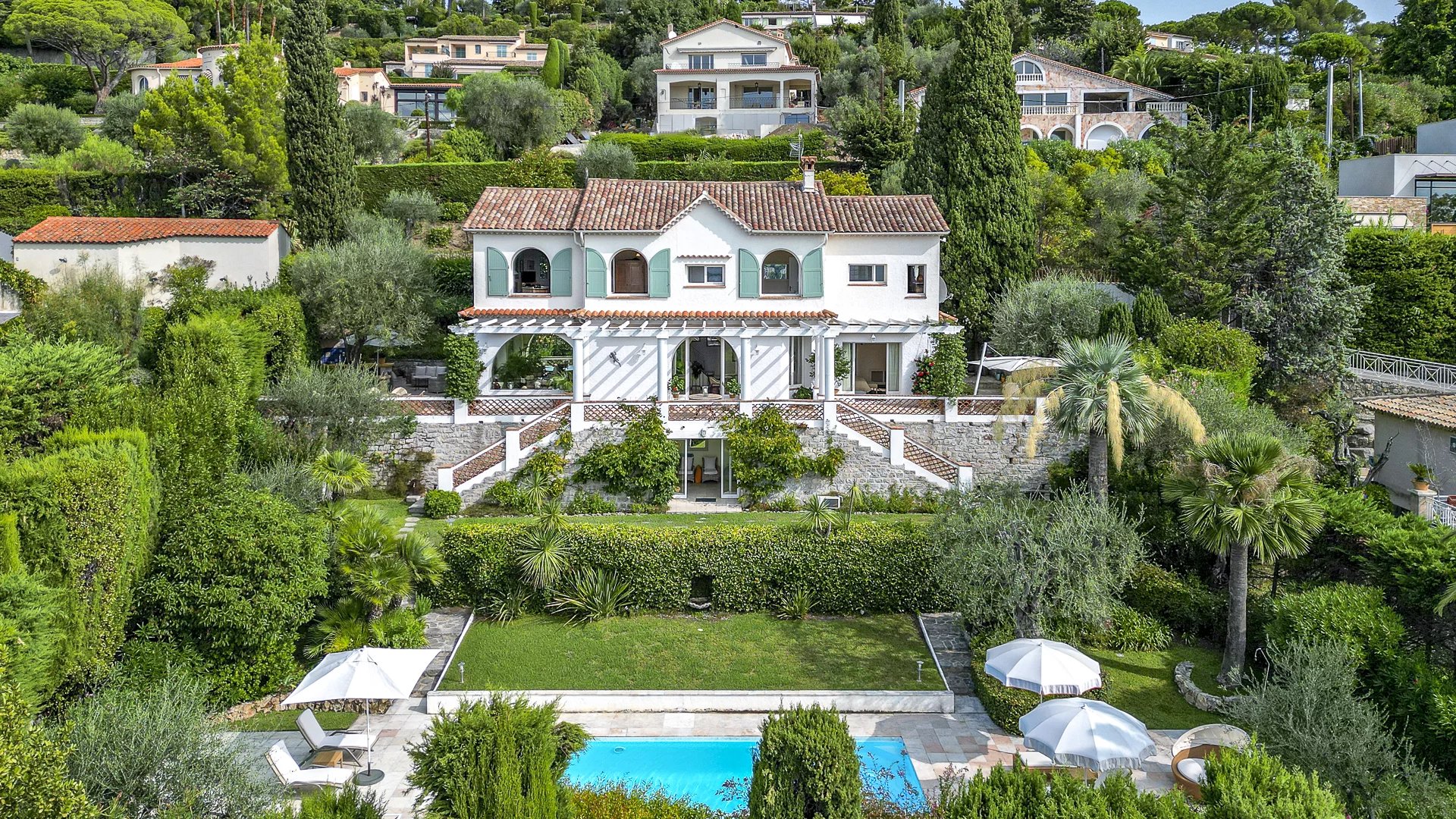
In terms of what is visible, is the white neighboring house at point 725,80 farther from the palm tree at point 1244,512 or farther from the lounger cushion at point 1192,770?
the lounger cushion at point 1192,770

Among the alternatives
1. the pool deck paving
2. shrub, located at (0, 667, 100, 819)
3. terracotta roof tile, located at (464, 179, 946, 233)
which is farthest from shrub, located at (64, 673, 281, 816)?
terracotta roof tile, located at (464, 179, 946, 233)

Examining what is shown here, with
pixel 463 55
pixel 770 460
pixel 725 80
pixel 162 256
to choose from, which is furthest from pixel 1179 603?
pixel 463 55

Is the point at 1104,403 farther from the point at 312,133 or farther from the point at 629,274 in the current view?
the point at 312,133

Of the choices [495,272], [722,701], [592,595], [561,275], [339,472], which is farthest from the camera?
[561,275]

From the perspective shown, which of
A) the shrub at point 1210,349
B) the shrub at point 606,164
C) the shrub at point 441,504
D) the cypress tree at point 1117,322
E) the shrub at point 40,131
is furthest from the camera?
the shrub at point 40,131

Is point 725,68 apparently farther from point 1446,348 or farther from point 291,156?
point 1446,348

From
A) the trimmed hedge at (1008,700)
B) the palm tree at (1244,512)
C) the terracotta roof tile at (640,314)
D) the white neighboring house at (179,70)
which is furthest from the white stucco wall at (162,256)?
the white neighboring house at (179,70)
